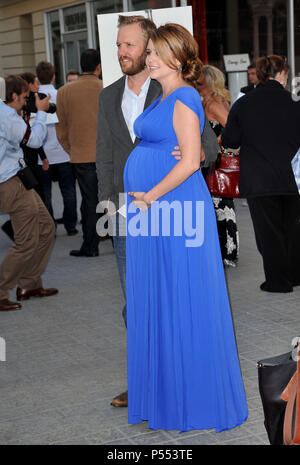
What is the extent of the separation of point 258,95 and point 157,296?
3129 millimetres

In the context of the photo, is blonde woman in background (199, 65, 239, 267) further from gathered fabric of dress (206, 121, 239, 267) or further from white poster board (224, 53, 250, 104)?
white poster board (224, 53, 250, 104)

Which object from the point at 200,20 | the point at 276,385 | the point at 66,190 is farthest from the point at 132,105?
the point at 200,20

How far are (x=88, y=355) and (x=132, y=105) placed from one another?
1.87 m

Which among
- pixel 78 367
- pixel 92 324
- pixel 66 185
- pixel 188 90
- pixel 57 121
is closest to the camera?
pixel 188 90

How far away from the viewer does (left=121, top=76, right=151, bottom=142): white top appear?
429 cm

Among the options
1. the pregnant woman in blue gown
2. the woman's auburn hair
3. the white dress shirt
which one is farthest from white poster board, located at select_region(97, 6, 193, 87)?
the woman's auburn hair

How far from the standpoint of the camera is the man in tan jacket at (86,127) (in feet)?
27.5

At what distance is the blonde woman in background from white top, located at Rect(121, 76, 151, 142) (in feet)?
9.13

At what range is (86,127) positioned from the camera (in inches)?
332

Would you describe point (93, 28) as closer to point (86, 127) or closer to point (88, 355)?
point (86, 127)

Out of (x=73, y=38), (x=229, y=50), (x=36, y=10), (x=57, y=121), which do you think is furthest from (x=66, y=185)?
(x=36, y=10)

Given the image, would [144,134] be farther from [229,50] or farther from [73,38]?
[73,38]

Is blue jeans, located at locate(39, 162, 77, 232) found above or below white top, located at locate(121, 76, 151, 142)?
below

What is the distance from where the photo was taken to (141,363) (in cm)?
391
